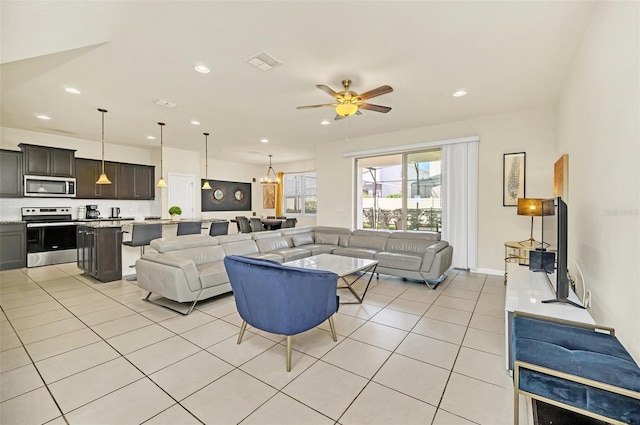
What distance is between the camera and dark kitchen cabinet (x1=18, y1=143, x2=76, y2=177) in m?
5.65

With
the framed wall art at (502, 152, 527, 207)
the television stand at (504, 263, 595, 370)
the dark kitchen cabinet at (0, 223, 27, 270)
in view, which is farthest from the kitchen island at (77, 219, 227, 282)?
the framed wall art at (502, 152, 527, 207)

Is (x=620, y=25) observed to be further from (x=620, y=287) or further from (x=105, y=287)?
(x=105, y=287)

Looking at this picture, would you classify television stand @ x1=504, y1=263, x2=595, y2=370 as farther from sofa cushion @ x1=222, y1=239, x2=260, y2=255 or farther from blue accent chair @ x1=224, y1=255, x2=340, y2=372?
sofa cushion @ x1=222, y1=239, x2=260, y2=255

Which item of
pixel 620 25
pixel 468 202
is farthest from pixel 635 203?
pixel 468 202

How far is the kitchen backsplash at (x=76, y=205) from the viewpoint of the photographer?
5688 mm

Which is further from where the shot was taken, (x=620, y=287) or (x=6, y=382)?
(x=6, y=382)

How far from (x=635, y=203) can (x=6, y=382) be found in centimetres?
433

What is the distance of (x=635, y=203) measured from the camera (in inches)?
61.7

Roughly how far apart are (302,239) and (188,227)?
2427 mm

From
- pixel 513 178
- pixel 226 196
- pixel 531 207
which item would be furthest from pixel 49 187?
pixel 513 178

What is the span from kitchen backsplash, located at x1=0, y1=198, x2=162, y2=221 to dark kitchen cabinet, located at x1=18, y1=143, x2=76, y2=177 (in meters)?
0.67

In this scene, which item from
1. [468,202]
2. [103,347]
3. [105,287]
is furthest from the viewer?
[468,202]

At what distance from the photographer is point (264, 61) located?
10.1 ft

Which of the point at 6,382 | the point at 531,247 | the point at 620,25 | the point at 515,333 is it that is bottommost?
the point at 6,382
